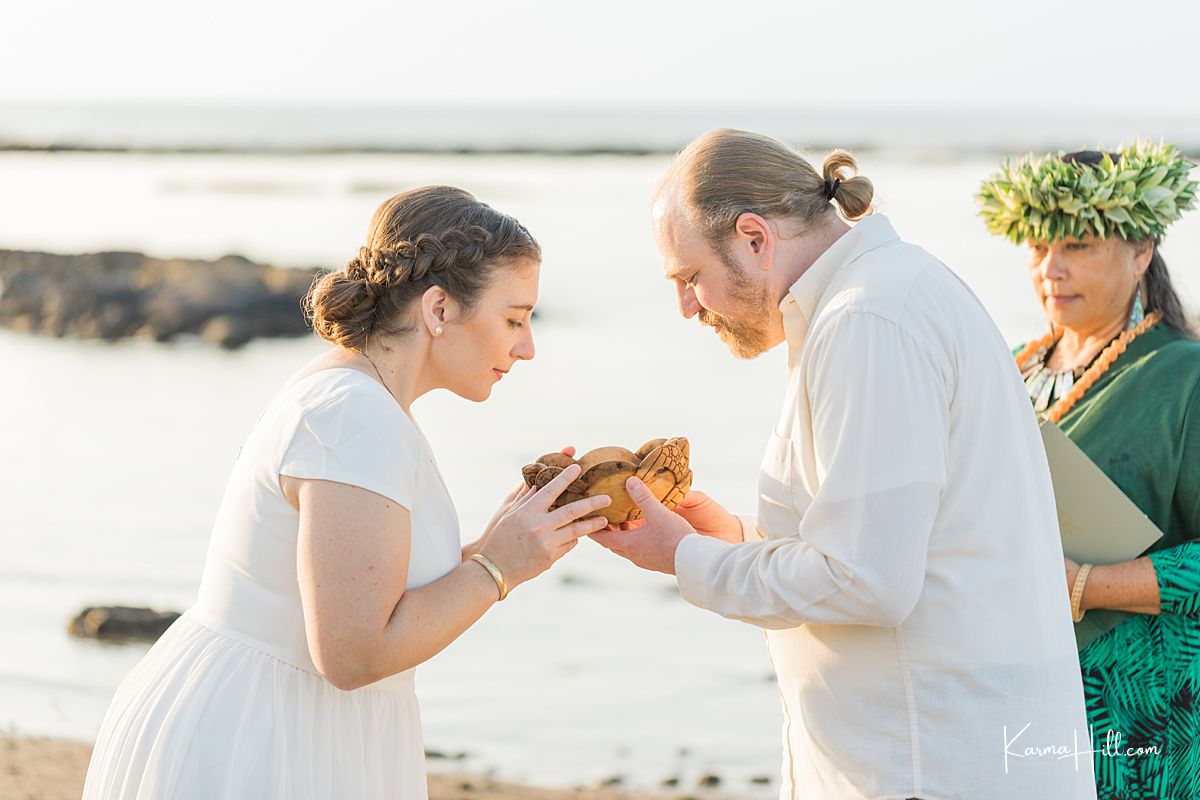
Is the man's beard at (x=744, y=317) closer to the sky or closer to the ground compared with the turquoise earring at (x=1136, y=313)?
closer to the ground

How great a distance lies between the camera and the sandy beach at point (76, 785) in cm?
617

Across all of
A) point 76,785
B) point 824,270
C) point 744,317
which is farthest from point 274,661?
point 76,785

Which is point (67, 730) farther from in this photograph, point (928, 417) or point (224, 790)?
point (928, 417)

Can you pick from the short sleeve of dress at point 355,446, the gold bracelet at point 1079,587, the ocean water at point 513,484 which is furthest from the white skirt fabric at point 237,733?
the gold bracelet at point 1079,587

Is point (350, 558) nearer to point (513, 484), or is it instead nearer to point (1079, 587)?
point (1079, 587)

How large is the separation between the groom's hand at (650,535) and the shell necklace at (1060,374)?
162 centimetres

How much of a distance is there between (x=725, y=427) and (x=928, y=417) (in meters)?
9.36

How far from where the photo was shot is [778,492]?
2.83 meters

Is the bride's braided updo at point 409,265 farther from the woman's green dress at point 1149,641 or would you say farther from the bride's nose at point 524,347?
the woman's green dress at point 1149,641

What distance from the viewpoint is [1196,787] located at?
388 centimetres

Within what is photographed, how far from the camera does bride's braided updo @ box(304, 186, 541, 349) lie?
2971 mm

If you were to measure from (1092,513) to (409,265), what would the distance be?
2106mm

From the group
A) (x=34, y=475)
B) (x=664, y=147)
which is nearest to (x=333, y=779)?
(x=34, y=475)

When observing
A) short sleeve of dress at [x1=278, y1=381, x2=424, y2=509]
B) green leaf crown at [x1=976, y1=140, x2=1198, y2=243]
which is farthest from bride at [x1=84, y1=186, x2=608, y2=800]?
green leaf crown at [x1=976, y1=140, x2=1198, y2=243]
